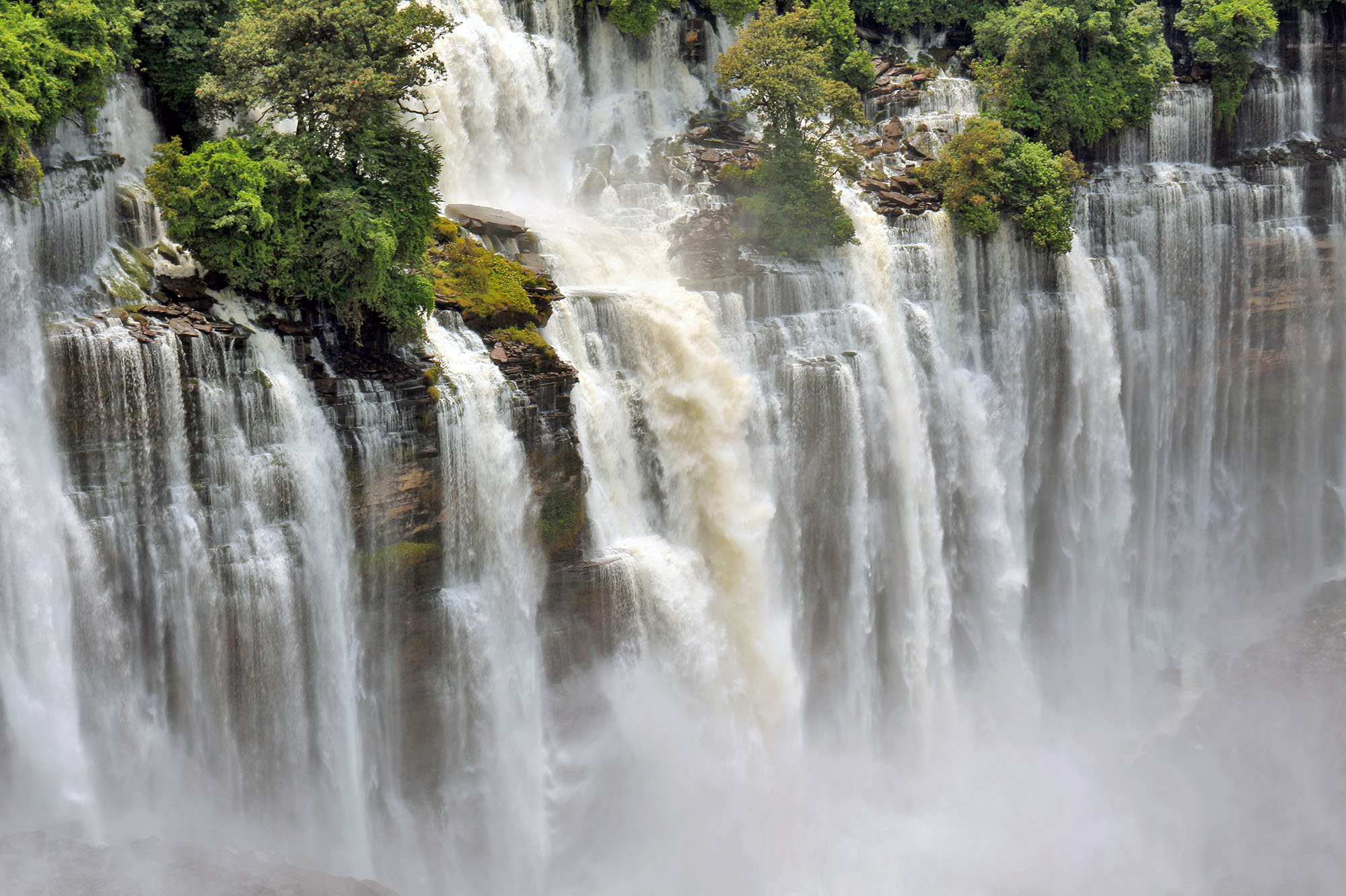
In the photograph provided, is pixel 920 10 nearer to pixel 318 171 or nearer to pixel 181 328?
pixel 318 171

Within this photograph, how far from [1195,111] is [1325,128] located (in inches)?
201

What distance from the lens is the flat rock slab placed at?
85.5 feet

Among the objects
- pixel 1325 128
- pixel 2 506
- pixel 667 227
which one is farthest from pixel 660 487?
pixel 1325 128

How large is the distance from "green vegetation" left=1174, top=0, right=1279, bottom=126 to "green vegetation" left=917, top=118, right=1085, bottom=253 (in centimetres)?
874

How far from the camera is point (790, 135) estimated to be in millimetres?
30750

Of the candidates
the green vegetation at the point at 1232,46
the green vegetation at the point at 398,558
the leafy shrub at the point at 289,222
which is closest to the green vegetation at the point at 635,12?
the leafy shrub at the point at 289,222

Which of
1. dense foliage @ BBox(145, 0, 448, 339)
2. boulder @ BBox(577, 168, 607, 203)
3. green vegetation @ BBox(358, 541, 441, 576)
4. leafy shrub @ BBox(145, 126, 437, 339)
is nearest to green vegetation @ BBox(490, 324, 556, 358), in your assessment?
dense foliage @ BBox(145, 0, 448, 339)

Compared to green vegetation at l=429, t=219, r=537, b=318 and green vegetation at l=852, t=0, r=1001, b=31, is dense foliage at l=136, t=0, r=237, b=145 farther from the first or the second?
green vegetation at l=852, t=0, r=1001, b=31

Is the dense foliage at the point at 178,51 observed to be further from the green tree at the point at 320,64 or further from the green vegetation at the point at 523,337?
the green vegetation at the point at 523,337

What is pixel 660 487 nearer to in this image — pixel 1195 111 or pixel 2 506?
pixel 2 506

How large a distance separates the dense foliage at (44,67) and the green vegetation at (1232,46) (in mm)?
33248

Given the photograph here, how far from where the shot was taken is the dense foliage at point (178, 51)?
910 inches

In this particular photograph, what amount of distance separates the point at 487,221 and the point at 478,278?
2.39 metres

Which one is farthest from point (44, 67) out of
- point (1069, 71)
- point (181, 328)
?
point (1069, 71)
